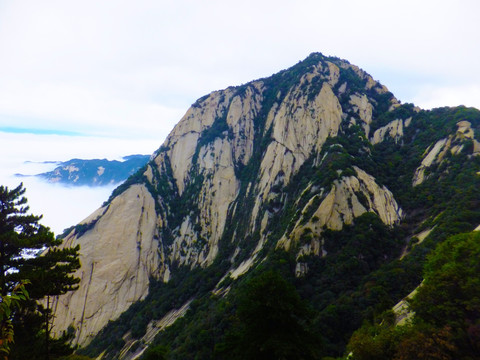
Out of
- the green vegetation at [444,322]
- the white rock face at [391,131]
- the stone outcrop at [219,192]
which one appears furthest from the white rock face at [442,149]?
the green vegetation at [444,322]

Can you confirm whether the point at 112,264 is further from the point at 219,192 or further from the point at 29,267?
the point at 29,267

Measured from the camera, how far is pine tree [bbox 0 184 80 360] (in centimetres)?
1756

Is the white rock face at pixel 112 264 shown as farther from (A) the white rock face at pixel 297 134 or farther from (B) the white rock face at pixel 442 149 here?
(B) the white rock face at pixel 442 149

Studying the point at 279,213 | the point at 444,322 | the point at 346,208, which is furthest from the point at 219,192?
the point at 444,322

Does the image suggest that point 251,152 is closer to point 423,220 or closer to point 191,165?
point 191,165

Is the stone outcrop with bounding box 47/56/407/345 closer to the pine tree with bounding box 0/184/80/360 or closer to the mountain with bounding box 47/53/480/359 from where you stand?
the mountain with bounding box 47/53/480/359

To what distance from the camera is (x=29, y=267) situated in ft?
63.5

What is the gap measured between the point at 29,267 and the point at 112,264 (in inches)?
2302

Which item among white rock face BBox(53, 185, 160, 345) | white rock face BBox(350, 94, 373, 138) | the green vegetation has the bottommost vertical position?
white rock face BBox(53, 185, 160, 345)

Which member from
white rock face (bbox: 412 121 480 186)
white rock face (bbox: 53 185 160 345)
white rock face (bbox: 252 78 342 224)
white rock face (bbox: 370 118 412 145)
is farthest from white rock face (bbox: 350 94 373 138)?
white rock face (bbox: 53 185 160 345)

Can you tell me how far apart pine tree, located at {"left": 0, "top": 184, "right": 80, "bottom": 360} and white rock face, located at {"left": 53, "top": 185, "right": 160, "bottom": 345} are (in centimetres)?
5145

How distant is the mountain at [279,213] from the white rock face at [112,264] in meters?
0.29

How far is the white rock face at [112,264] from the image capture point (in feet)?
214

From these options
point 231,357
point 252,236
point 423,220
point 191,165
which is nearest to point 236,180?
point 191,165
